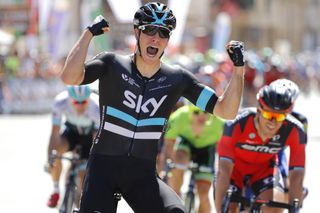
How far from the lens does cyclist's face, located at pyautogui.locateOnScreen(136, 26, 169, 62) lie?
4766mm

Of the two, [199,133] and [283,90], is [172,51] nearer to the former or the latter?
[199,133]

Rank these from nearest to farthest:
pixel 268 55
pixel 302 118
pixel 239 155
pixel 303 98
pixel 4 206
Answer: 1. pixel 239 155
2. pixel 302 118
3. pixel 4 206
4. pixel 268 55
5. pixel 303 98

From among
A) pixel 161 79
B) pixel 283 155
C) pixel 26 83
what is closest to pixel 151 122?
pixel 161 79

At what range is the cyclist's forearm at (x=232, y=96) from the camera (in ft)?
15.5

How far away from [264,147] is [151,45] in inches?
73.6

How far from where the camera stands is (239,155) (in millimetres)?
6410

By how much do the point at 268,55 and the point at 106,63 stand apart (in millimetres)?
21111

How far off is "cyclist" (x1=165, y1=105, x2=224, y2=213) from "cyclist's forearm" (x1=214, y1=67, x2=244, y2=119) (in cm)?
341

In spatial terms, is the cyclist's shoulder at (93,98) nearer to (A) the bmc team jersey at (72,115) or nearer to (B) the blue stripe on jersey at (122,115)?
(A) the bmc team jersey at (72,115)

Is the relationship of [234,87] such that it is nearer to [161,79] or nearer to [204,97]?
[204,97]

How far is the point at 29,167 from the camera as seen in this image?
44.4 ft

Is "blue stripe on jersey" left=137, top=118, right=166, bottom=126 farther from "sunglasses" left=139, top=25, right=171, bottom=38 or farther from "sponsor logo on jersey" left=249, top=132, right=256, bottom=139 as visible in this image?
"sponsor logo on jersey" left=249, top=132, right=256, bottom=139

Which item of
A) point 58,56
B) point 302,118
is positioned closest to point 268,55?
point 58,56

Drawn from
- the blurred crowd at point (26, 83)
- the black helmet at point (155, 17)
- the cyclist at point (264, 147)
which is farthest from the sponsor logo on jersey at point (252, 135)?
the blurred crowd at point (26, 83)
